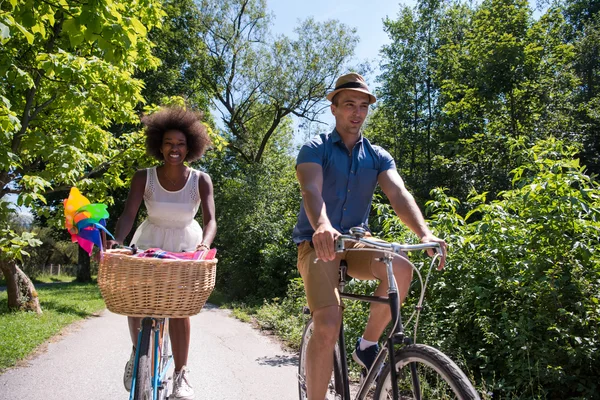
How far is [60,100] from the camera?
8.34 metres

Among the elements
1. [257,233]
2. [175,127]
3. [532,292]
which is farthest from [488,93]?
[175,127]

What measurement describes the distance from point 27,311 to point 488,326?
9844mm

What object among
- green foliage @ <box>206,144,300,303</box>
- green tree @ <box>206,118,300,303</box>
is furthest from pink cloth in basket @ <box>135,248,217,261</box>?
green foliage @ <box>206,144,300,303</box>

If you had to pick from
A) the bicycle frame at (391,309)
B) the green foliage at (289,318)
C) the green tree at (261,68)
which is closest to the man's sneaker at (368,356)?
the bicycle frame at (391,309)

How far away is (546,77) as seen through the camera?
17.0m

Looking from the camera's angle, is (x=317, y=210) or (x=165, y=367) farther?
(x=165, y=367)

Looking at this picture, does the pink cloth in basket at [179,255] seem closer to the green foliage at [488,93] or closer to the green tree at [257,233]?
the green tree at [257,233]

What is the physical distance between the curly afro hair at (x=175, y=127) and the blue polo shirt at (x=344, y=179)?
4.24ft

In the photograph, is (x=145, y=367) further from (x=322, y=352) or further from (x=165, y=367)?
(x=322, y=352)

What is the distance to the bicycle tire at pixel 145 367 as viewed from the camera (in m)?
2.86

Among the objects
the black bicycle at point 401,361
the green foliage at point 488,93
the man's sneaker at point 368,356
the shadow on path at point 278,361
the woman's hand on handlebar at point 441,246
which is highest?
the green foliage at point 488,93

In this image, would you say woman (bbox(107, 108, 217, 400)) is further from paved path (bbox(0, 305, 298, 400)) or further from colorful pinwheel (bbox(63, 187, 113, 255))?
paved path (bbox(0, 305, 298, 400))

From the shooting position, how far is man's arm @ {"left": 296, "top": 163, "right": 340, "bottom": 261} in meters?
2.52

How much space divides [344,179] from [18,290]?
10.3 meters
